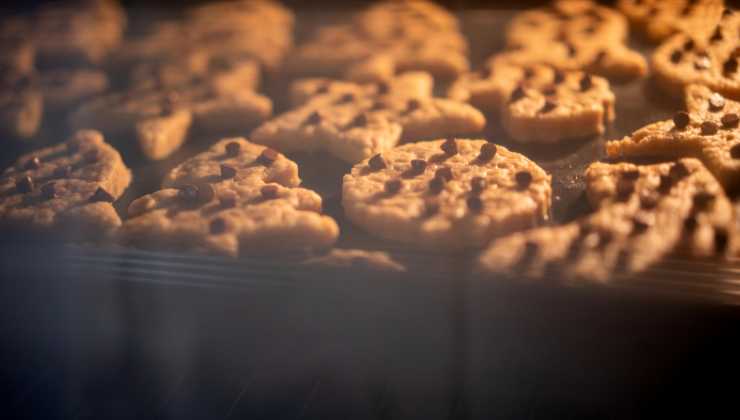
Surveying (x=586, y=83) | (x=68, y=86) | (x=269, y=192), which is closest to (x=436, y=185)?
(x=269, y=192)

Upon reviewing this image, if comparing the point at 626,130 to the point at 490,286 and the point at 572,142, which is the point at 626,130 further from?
the point at 490,286

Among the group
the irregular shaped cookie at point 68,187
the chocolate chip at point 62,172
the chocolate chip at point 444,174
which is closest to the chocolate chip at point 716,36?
the chocolate chip at point 444,174

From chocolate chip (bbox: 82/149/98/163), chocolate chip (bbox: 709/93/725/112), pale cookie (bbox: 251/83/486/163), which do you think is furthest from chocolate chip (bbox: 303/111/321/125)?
chocolate chip (bbox: 709/93/725/112)

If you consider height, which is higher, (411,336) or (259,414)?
(411,336)

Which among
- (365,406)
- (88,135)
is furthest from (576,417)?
(88,135)

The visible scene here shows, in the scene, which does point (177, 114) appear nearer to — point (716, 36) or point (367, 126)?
point (367, 126)
